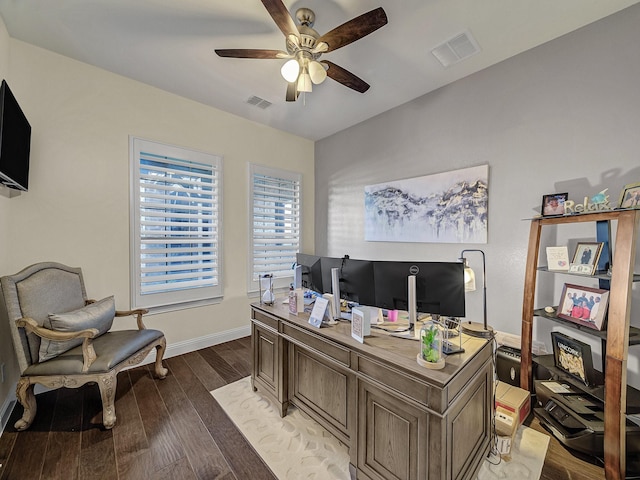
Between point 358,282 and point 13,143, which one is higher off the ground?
point 13,143

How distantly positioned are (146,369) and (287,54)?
3.34m

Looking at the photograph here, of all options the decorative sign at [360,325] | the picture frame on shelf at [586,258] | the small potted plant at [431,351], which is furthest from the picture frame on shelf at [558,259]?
the decorative sign at [360,325]

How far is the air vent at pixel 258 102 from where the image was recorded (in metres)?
3.14

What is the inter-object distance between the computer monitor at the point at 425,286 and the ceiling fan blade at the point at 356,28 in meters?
1.47

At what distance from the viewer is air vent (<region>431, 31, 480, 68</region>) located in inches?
86.2

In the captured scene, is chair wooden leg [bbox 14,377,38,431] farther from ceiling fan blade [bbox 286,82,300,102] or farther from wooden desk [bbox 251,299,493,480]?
ceiling fan blade [bbox 286,82,300,102]

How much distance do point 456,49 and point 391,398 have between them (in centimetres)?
282

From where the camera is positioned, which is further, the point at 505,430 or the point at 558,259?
the point at 558,259

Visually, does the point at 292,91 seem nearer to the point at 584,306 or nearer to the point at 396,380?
the point at 396,380

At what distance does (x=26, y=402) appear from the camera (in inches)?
74.2

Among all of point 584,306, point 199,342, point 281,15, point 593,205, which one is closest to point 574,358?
point 584,306

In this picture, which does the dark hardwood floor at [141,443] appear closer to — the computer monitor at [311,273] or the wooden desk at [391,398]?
the wooden desk at [391,398]

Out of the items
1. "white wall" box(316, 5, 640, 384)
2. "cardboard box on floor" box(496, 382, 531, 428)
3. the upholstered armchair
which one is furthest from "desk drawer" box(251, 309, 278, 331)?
"white wall" box(316, 5, 640, 384)

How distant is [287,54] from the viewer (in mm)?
1928
